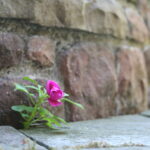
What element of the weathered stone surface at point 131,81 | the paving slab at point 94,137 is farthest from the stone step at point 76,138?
the weathered stone surface at point 131,81

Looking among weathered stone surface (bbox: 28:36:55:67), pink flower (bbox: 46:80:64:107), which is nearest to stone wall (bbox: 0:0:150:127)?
weathered stone surface (bbox: 28:36:55:67)

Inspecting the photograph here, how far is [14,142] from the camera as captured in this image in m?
0.75

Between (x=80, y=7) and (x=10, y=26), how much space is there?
0.36m

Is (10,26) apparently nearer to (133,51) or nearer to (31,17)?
(31,17)

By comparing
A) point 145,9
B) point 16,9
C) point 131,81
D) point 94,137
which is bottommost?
point 94,137

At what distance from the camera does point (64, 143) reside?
2.56ft

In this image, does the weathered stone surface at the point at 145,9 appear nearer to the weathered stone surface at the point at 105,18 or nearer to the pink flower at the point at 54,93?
the weathered stone surface at the point at 105,18

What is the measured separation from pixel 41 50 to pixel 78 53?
222 mm

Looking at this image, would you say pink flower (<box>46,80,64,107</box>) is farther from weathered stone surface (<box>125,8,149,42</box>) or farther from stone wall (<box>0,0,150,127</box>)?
weathered stone surface (<box>125,8,149,42</box>)

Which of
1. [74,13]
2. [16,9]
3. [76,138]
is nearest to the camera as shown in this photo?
[76,138]

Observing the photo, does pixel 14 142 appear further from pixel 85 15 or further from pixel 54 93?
pixel 85 15

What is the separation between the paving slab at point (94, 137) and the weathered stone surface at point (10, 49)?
25cm

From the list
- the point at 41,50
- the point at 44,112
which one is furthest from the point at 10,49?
the point at 44,112

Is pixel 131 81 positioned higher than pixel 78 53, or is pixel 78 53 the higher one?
pixel 78 53
